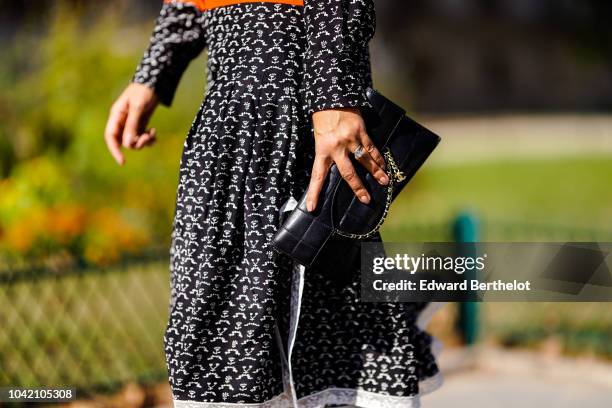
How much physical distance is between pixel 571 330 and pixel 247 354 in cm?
310

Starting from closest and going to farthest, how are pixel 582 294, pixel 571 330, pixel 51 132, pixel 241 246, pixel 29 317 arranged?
pixel 241 246 → pixel 582 294 → pixel 29 317 → pixel 571 330 → pixel 51 132

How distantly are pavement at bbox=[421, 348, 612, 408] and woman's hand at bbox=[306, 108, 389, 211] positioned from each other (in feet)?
6.96

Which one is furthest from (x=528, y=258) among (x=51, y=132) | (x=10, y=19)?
(x=10, y=19)

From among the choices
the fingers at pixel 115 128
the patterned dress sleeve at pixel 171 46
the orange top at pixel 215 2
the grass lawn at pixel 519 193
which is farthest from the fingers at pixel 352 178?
A: the grass lawn at pixel 519 193

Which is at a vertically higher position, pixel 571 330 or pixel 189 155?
pixel 189 155

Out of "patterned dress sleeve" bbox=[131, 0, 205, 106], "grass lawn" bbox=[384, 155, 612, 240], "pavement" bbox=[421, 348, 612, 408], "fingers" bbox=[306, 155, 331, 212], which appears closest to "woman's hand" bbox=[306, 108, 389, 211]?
"fingers" bbox=[306, 155, 331, 212]

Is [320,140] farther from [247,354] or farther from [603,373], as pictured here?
[603,373]

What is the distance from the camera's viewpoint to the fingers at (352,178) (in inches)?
70.7

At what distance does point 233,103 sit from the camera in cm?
193

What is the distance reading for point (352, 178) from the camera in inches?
71.1

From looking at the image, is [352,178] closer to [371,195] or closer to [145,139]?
[371,195]

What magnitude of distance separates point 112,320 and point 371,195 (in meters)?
3.04

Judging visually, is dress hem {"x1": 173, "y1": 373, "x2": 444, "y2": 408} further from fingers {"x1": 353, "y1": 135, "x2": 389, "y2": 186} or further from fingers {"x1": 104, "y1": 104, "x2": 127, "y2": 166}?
fingers {"x1": 104, "y1": 104, "x2": 127, "y2": 166}

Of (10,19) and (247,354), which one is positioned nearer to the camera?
(247,354)
